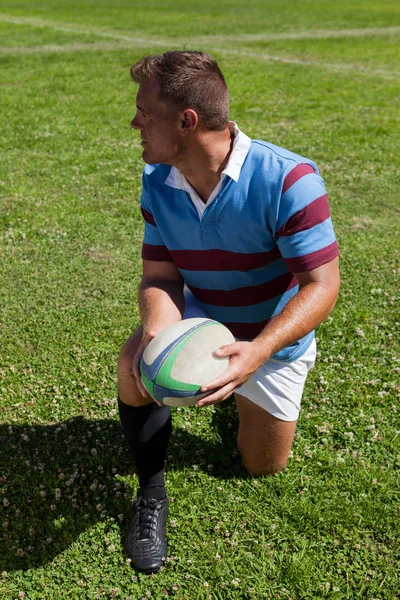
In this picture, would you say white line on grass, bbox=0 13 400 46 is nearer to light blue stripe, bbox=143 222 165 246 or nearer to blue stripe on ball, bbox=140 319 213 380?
light blue stripe, bbox=143 222 165 246

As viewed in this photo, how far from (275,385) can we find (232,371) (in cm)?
105

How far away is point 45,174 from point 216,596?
791 centimetres

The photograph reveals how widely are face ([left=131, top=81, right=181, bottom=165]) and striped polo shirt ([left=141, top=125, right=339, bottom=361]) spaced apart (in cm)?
28

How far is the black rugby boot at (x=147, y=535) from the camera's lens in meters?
4.07

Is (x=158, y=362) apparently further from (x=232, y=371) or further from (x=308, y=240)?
(x=308, y=240)

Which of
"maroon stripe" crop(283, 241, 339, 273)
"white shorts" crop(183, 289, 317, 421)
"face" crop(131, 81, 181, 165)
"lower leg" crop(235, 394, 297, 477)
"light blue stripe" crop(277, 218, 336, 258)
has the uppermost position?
"face" crop(131, 81, 181, 165)

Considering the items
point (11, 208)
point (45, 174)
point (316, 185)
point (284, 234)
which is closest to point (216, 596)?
point (284, 234)

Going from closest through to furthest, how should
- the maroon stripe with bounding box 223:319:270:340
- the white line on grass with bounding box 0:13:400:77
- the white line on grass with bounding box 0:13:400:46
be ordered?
1. the maroon stripe with bounding box 223:319:270:340
2. the white line on grass with bounding box 0:13:400:77
3. the white line on grass with bounding box 0:13:400:46

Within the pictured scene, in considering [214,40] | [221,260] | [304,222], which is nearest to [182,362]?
[221,260]

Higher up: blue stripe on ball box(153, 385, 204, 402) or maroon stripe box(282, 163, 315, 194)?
maroon stripe box(282, 163, 315, 194)

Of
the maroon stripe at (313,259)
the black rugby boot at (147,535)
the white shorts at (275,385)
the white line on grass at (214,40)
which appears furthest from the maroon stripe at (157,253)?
the white line on grass at (214,40)

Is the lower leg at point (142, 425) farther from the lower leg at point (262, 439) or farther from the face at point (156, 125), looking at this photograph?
the face at point (156, 125)

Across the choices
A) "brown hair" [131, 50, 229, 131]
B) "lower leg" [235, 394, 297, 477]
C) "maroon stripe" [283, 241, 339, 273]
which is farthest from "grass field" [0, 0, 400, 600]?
"brown hair" [131, 50, 229, 131]

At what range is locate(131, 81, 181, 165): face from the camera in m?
3.79
